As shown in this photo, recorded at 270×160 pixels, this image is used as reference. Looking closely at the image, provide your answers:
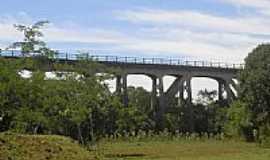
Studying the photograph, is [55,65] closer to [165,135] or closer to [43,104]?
[43,104]

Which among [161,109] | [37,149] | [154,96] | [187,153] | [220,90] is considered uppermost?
[220,90]

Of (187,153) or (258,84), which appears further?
(258,84)

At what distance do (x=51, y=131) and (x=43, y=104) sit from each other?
574 cm

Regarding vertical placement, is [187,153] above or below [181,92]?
below

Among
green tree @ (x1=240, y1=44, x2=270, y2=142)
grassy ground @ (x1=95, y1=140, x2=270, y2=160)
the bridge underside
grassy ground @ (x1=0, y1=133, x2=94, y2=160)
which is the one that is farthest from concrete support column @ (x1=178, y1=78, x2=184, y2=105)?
grassy ground @ (x1=0, y1=133, x2=94, y2=160)

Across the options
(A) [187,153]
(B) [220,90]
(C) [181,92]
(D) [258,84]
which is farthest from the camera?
(B) [220,90]

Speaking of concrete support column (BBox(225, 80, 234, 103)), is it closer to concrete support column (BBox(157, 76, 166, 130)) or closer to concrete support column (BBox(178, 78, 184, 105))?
concrete support column (BBox(178, 78, 184, 105))

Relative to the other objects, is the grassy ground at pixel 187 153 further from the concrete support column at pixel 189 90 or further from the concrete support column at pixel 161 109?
the concrete support column at pixel 189 90

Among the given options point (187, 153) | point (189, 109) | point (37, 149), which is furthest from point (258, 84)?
point (37, 149)

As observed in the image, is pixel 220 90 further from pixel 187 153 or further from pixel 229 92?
pixel 187 153

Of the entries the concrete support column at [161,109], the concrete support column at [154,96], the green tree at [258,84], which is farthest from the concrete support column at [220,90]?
the green tree at [258,84]

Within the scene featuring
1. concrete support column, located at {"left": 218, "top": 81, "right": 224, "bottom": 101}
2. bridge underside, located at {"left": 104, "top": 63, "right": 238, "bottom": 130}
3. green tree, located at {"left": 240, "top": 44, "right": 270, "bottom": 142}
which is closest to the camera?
green tree, located at {"left": 240, "top": 44, "right": 270, "bottom": 142}

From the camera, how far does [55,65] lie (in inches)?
1989

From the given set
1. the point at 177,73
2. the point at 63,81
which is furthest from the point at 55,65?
the point at 177,73
